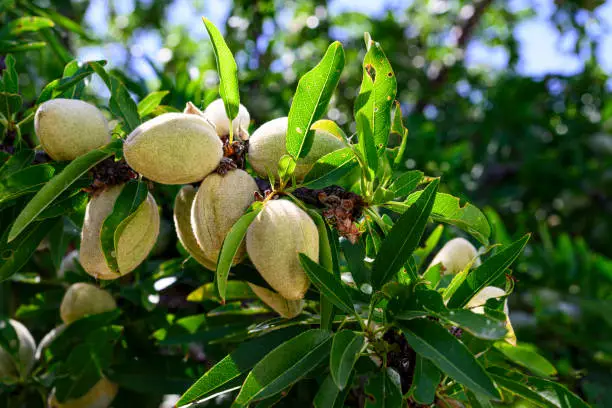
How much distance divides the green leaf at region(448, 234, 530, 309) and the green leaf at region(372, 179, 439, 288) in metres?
0.11

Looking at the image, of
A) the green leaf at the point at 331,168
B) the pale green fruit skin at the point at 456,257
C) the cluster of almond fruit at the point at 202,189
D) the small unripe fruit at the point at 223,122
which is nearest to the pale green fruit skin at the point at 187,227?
the cluster of almond fruit at the point at 202,189

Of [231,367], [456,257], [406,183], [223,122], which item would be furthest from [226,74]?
[456,257]

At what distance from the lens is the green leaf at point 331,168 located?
966 mm

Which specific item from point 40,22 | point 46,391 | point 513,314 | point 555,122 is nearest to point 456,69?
point 555,122

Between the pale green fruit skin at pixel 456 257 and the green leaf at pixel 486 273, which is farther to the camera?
the pale green fruit skin at pixel 456 257

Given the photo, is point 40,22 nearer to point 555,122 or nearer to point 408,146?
point 408,146

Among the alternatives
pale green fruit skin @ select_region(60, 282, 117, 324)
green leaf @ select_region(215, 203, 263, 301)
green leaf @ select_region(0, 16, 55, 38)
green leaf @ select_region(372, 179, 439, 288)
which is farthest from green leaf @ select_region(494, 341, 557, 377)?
green leaf @ select_region(0, 16, 55, 38)

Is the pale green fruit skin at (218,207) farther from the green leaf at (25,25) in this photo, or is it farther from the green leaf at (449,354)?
the green leaf at (25,25)

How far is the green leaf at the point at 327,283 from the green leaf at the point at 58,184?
358 millimetres

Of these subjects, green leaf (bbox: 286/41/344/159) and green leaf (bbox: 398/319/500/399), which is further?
green leaf (bbox: 286/41/344/159)

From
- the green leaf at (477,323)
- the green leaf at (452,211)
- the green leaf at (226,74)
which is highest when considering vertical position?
the green leaf at (226,74)

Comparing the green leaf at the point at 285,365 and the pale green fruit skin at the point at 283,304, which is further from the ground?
the green leaf at the point at 285,365

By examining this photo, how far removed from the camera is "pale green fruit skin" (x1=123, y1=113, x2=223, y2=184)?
924mm

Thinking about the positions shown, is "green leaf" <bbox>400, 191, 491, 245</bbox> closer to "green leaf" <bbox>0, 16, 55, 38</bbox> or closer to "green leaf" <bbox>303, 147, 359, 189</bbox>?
"green leaf" <bbox>303, 147, 359, 189</bbox>
